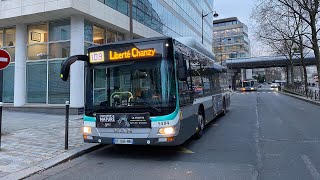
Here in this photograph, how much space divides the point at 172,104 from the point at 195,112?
93.8 inches

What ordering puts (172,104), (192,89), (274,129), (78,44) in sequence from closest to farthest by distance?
(172,104) < (192,89) < (274,129) < (78,44)

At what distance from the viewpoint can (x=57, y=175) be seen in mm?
6543

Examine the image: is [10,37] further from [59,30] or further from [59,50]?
[59,50]

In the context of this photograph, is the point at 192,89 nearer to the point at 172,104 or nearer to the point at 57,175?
the point at 172,104

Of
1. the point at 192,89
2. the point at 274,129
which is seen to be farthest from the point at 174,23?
the point at 192,89

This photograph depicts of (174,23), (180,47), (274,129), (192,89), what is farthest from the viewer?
(174,23)

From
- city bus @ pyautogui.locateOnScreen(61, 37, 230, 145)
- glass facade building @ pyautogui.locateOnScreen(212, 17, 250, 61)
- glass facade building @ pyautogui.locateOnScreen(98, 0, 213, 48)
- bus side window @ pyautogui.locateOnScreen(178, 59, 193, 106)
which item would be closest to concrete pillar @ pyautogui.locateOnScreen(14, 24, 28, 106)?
glass facade building @ pyautogui.locateOnScreen(98, 0, 213, 48)

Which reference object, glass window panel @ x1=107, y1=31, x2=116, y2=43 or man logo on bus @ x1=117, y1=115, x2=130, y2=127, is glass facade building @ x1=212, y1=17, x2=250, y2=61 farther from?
man logo on bus @ x1=117, y1=115, x2=130, y2=127

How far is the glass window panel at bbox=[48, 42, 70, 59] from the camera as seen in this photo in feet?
60.3

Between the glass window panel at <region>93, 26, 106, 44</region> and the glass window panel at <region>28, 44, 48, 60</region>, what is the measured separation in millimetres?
2868

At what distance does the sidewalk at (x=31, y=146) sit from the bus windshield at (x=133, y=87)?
1.47 metres

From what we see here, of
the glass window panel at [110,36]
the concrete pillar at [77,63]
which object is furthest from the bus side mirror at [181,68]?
the glass window panel at [110,36]

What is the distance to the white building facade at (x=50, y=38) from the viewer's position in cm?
1748

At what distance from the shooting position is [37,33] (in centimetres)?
1953
